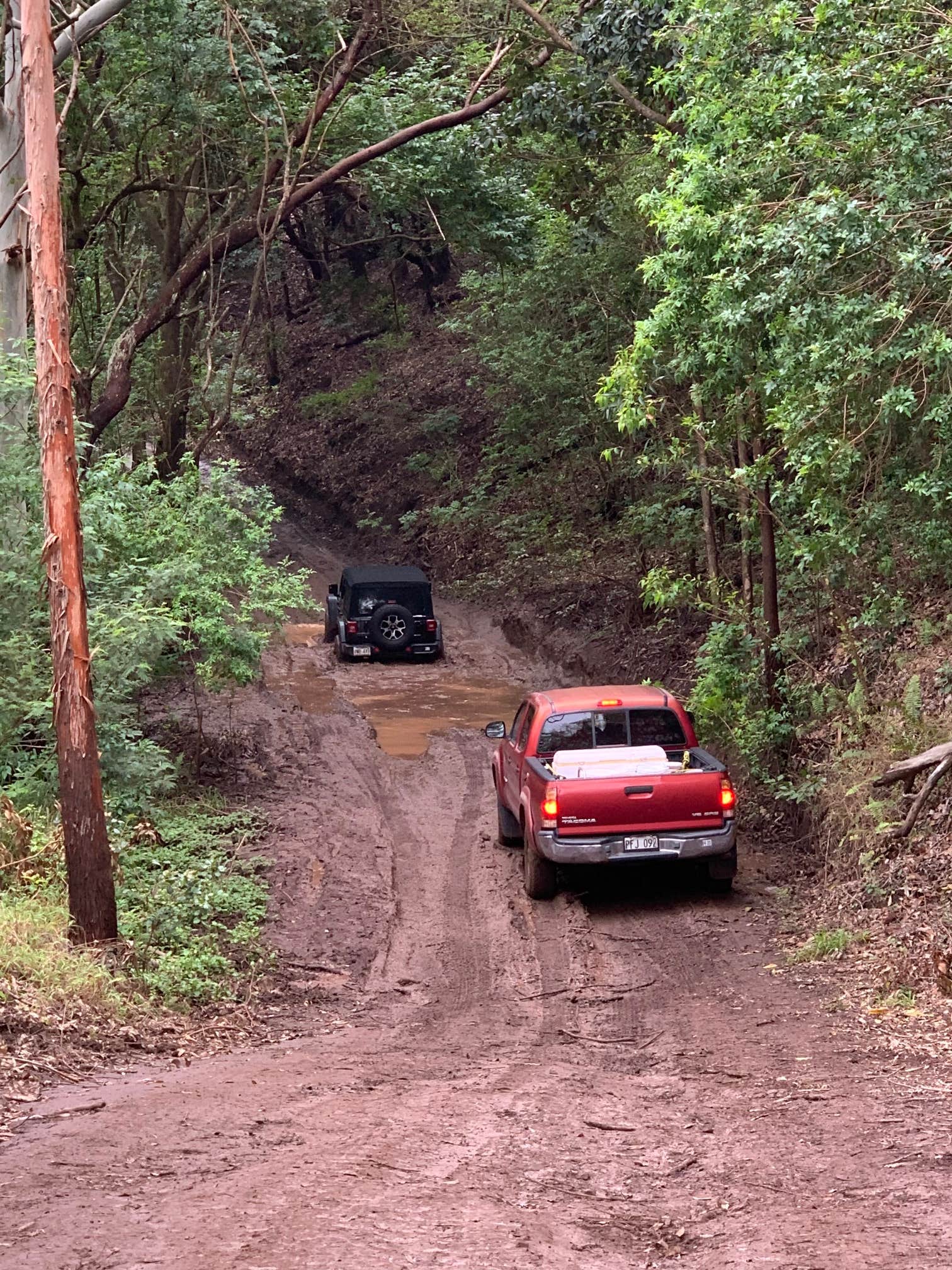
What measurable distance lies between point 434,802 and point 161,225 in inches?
543

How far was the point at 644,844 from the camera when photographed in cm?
1060

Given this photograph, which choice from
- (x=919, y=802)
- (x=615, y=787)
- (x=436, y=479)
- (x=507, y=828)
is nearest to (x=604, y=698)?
(x=615, y=787)

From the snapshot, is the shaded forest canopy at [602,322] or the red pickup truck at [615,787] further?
the red pickup truck at [615,787]

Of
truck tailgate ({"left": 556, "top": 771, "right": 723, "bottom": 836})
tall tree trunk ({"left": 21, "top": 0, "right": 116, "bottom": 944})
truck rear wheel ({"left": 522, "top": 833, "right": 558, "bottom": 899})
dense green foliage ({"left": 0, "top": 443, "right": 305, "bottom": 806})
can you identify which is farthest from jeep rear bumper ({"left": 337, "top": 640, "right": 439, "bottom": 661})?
tall tree trunk ({"left": 21, "top": 0, "right": 116, "bottom": 944})

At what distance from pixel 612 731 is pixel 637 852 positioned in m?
1.56

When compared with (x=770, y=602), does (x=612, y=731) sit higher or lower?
lower

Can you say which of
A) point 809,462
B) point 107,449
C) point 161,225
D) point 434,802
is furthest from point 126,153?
point 809,462

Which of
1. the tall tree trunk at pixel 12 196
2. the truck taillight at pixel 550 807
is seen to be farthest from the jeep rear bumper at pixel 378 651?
the truck taillight at pixel 550 807

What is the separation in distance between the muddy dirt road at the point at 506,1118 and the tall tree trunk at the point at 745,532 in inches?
177

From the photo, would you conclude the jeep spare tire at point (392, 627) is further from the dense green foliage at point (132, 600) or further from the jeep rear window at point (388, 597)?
the dense green foliage at point (132, 600)

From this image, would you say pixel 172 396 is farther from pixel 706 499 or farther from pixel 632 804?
pixel 632 804

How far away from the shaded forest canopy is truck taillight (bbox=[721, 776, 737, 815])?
3.90ft

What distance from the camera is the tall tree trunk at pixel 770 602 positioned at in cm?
1400

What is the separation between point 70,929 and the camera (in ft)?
29.1
